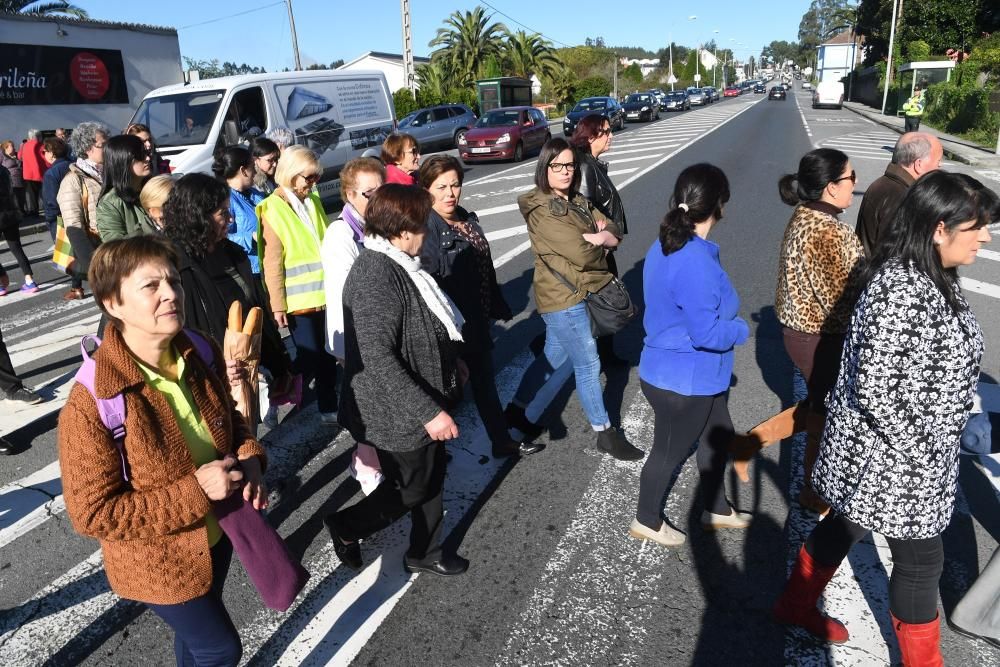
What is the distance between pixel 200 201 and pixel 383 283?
131 centimetres

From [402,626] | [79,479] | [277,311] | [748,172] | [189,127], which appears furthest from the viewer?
[748,172]

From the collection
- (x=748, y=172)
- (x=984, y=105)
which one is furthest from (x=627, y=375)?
(x=984, y=105)

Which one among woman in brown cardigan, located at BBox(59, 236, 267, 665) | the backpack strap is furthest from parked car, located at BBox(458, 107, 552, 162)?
the backpack strap

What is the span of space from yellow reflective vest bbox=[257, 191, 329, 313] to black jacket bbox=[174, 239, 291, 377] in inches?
13.1

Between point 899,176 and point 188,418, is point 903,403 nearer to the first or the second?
point 188,418

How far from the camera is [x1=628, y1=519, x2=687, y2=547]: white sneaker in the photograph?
3293 millimetres

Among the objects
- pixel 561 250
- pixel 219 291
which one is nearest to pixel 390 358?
pixel 219 291

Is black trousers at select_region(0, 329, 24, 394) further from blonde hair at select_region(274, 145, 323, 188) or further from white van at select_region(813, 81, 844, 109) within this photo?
white van at select_region(813, 81, 844, 109)

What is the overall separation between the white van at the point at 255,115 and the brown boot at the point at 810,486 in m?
9.51

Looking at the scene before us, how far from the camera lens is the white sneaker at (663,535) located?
3.29 m

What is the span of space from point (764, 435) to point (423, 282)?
83.1 inches

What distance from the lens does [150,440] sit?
74.4 inches

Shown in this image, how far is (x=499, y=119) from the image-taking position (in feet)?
72.4

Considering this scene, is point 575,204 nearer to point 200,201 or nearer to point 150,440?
point 200,201
